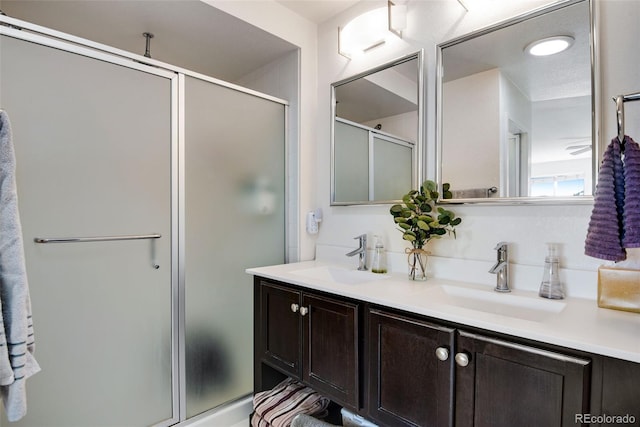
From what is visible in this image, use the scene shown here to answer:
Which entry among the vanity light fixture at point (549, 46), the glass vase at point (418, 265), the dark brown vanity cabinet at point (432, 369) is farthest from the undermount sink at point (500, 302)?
the vanity light fixture at point (549, 46)

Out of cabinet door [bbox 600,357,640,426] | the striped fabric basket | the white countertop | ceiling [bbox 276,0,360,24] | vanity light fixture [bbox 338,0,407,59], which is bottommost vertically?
the striped fabric basket

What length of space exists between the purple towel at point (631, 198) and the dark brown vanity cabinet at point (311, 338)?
2.56 feet

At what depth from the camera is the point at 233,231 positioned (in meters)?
1.86

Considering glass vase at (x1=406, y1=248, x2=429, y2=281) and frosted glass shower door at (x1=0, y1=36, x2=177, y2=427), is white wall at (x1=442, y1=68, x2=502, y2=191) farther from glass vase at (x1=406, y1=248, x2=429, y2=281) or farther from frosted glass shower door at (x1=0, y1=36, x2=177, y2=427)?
frosted glass shower door at (x1=0, y1=36, x2=177, y2=427)

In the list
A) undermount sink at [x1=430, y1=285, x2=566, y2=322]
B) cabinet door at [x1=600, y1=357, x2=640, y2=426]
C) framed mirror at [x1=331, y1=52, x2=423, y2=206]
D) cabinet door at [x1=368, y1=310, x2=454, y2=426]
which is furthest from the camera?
framed mirror at [x1=331, y1=52, x2=423, y2=206]

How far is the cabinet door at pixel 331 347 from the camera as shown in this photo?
3.87 feet

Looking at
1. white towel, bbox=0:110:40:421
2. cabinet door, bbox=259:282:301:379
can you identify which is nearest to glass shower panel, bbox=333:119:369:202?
cabinet door, bbox=259:282:301:379

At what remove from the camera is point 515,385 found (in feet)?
2.70

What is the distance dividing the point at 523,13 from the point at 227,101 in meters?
1.44

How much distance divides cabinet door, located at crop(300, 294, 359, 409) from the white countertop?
0.25 ft

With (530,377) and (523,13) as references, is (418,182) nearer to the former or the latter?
(523,13)

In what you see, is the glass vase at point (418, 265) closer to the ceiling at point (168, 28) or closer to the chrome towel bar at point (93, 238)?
the chrome towel bar at point (93, 238)

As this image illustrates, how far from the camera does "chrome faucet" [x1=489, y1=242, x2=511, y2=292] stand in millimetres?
1224

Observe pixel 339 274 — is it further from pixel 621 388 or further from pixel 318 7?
pixel 318 7
